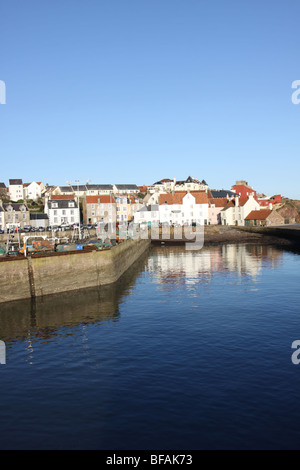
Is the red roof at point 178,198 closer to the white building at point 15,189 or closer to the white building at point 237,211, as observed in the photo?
the white building at point 237,211

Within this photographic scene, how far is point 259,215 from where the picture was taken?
413ft

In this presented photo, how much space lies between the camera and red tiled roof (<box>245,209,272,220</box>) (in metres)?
124

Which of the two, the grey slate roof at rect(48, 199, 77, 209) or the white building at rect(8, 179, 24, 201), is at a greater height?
the white building at rect(8, 179, 24, 201)

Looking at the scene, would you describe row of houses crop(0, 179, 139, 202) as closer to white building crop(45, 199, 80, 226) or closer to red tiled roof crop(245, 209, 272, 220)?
white building crop(45, 199, 80, 226)

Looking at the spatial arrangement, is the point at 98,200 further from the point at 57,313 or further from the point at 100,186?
the point at 57,313

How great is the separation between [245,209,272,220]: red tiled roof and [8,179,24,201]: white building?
102658 mm

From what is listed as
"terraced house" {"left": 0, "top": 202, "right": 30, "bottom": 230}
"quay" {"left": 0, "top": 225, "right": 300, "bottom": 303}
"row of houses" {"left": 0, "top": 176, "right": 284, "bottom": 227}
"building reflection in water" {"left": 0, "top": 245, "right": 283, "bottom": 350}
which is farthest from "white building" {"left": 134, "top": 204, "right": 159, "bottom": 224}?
"quay" {"left": 0, "top": 225, "right": 300, "bottom": 303}

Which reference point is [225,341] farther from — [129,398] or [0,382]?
[0,382]

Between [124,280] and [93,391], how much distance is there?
3239 cm

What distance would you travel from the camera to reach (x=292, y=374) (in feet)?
64.1

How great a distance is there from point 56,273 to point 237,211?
96773 mm

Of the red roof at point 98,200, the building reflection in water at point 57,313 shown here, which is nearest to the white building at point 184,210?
the red roof at point 98,200

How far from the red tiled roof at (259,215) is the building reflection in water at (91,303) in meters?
59.3
